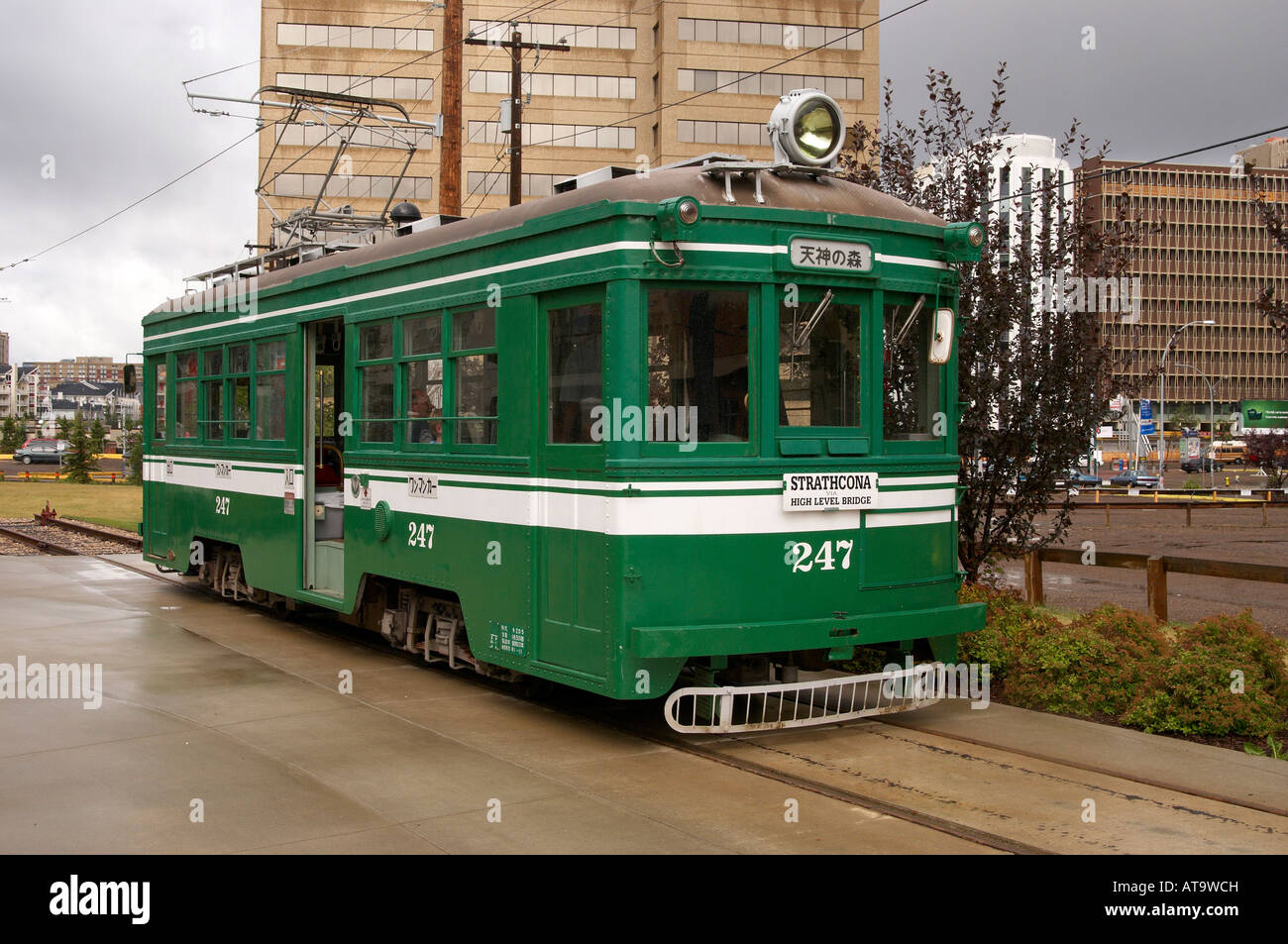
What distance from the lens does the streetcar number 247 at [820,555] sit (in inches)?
305

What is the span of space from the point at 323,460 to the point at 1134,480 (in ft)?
180

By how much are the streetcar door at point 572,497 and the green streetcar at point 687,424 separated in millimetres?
18

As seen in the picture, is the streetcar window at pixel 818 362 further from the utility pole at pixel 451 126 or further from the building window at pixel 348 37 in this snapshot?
the building window at pixel 348 37

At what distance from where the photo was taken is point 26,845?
582cm

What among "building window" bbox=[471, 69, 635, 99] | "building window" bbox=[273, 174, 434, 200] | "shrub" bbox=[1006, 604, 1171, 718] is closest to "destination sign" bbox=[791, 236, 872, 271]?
"shrub" bbox=[1006, 604, 1171, 718]

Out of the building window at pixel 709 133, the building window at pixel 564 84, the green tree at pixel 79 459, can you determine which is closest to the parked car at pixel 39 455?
the green tree at pixel 79 459

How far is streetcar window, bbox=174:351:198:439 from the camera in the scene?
556 inches

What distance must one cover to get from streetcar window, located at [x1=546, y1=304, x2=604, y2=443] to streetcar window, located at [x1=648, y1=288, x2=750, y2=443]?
0.37 meters

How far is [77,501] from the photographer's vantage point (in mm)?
36375

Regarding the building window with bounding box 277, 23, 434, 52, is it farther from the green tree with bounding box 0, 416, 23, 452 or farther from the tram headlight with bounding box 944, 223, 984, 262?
the tram headlight with bounding box 944, 223, 984, 262

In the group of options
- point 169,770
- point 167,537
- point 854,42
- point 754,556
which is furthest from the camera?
point 854,42

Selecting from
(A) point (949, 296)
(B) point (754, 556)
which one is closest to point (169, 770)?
(B) point (754, 556)

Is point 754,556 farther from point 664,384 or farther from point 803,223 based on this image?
point 803,223

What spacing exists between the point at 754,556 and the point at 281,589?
598 centimetres
